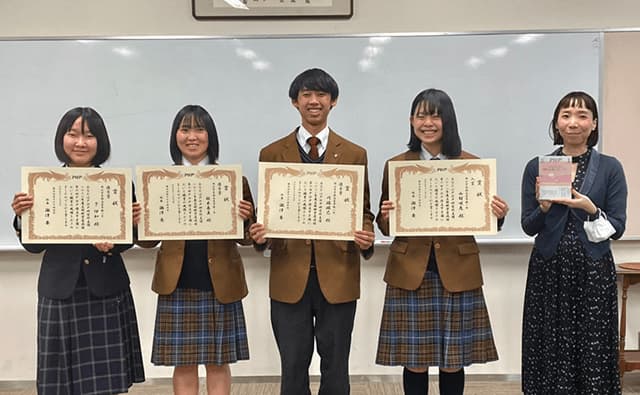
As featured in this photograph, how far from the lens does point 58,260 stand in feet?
6.77

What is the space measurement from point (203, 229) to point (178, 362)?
551mm

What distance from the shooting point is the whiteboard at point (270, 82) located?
2930mm

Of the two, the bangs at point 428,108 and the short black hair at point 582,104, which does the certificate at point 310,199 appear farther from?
the short black hair at point 582,104

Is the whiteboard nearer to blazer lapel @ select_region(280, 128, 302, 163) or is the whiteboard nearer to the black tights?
blazer lapel @ select_region(280, 128, 302, 163)

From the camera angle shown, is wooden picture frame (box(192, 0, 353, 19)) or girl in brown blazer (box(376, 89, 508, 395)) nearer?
girl in brown blazer (box(376, 89, 508, 395))

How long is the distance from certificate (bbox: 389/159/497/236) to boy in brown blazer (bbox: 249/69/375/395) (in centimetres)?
15

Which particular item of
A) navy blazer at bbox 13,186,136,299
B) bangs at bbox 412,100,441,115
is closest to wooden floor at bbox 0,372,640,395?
navy blazer at bbox 13,186,136,299

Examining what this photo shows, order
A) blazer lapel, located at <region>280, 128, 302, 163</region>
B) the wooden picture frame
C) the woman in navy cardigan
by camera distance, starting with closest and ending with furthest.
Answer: the woman in navy cardigan, blazer lapel, located at <region>280, 128, 302, 163</region>, the wooden picture frame

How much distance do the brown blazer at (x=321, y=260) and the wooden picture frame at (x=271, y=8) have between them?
1093mm

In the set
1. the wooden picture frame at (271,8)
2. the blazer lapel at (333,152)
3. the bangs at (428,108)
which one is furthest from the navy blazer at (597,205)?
the wooden picture frame at (271,8)

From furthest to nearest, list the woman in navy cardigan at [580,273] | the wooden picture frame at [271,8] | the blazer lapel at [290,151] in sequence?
the wooden picture frame at [271,8]
the blazer lapel at [290,151]
the woman in navy cardigan at [580,273]

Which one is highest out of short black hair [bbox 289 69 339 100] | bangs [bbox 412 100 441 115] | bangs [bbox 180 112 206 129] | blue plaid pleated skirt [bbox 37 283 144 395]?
short black hair [bbox 289 69 339 100]

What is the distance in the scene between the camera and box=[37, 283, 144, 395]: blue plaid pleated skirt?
204cm

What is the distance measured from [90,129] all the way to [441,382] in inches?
68.8
